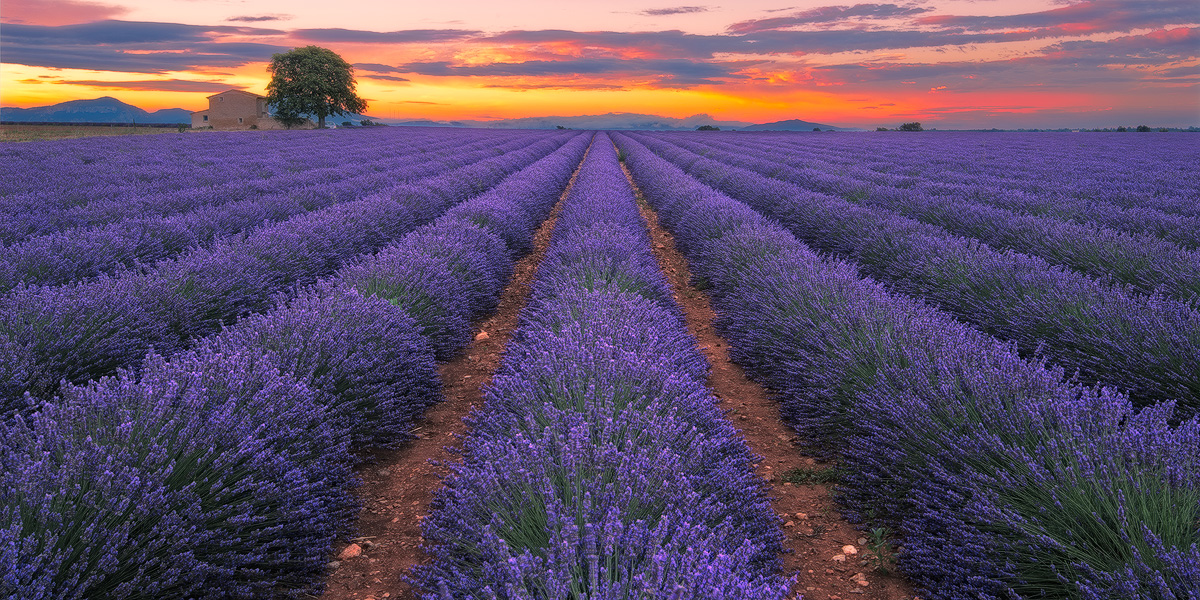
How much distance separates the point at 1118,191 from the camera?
9820mm

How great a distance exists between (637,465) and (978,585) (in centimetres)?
109

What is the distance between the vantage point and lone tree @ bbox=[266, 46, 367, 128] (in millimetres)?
44375

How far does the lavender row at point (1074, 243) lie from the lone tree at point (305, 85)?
43.9m

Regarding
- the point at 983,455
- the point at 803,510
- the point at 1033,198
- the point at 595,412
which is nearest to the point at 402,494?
the point at 595,412

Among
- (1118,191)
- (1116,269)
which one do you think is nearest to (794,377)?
(1116,269)

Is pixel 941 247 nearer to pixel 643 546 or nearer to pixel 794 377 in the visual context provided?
pixel 794 377

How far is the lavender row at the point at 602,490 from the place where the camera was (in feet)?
5.08

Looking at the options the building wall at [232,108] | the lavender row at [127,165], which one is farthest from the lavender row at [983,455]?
the building wall at [232,108]

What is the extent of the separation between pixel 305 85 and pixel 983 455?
49.3 meters

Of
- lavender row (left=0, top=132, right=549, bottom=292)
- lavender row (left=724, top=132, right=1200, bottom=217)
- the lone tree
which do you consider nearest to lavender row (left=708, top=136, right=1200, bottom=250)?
lavender row (left=724, top=132, right=1200, bottom=217)

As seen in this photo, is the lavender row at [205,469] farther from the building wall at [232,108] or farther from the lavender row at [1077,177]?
the building wall at [232,108]

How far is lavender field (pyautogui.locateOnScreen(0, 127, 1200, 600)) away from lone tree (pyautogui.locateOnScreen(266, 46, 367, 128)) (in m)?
42.7

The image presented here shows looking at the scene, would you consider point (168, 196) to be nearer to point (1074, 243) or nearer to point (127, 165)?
point (127, 165)

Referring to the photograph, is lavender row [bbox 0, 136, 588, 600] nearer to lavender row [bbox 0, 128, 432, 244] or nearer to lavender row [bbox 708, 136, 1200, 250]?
lavender row [bbox 0, 128, 432, 244]
